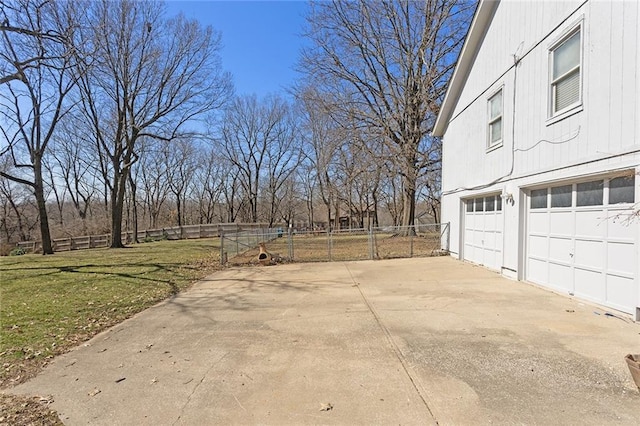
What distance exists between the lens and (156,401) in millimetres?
3160

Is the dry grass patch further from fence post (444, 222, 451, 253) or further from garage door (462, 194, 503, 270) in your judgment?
fence post (444, 222, 451, 253)

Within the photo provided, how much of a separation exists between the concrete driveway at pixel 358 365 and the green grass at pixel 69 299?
0.54 meters

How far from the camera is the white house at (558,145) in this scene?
537 cm

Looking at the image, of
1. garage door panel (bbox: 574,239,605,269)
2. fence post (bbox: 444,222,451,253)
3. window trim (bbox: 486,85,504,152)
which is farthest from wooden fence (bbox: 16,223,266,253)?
garage door panel (bbox: 574,239,605,269)

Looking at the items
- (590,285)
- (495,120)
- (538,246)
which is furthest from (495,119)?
(590,285)

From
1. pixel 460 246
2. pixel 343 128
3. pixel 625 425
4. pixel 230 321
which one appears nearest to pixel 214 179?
pixel 343 128

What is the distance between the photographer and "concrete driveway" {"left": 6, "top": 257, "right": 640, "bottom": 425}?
9.56 feet

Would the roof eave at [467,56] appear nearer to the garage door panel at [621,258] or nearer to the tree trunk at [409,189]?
the tree trunk at [409,189]

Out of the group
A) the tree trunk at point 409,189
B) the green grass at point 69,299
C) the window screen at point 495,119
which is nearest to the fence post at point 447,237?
the tree trunk at point 409,189

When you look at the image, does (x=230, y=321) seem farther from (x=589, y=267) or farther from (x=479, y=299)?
(x=589, y=267)

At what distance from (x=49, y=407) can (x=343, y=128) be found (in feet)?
64.3

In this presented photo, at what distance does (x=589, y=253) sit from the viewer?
615 cm

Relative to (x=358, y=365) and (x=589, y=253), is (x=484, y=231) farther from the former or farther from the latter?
(x=358, y=365)

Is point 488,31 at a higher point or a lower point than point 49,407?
higher
